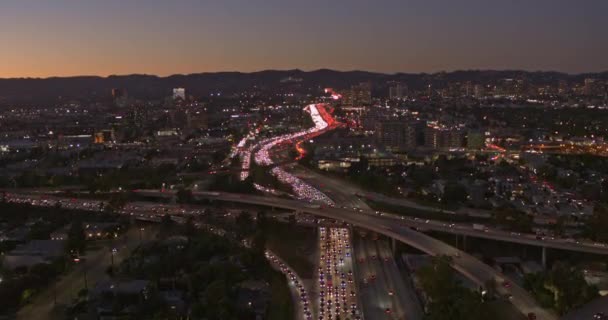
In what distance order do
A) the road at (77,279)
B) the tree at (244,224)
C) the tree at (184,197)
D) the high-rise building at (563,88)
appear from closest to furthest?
the road at (77,279) < the tree at (244,224) < the tree at (184,197) < the high-rise building at (563,88)

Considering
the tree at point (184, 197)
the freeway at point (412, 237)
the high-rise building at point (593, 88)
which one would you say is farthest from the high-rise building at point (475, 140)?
the high-rise building at point (593, 88)

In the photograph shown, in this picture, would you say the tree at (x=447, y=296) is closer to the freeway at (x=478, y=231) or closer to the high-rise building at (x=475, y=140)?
the freeway at (x=478, y=231)

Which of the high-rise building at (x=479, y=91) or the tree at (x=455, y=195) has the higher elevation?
the high-rise building at (x=479, y=91)

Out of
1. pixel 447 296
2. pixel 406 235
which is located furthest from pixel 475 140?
pixel 447 296

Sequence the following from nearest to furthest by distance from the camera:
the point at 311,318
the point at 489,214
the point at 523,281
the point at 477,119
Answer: the point at 311,318, the point at 523,281, the point at 489,214, the point at 477,119

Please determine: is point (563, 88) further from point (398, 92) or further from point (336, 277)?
point (336, 277)

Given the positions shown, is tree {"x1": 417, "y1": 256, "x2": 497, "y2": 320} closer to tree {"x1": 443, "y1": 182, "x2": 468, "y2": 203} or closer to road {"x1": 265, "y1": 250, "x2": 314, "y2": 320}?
road {"x1": 265, "y1": 250, "x2": 314, "y2": 320}

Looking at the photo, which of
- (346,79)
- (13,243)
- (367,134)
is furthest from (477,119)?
(346,79)

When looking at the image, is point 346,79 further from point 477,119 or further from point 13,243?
point 13,243

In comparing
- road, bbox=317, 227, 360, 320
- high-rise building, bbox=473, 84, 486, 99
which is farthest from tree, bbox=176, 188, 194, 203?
high-rise building, bbox=473, 84, 486, 99
